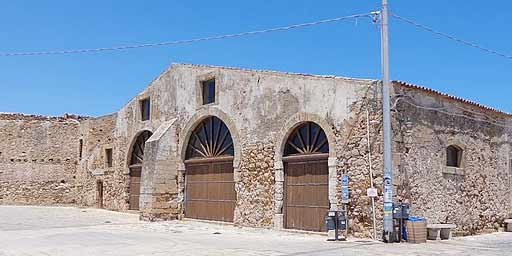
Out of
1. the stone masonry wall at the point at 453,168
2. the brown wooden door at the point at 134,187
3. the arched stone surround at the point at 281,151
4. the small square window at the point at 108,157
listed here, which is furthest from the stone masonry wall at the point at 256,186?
the small square window at the point at 108,157

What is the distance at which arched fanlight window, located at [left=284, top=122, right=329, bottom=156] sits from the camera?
15344 mm

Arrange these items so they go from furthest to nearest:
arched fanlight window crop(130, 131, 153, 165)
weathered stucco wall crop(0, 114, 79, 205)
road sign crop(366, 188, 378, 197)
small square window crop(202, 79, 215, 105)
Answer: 1. weathered stucco wall crop(0, 114, 79, 205)
2. arched fanlight window crop(130, 131, 153, 165)
3. small square window crop(202, 79, 215, 105)
4. road sign crop(366, 188, 378, 197)

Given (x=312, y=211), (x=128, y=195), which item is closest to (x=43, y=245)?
(x=312, y=211)

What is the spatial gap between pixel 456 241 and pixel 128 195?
15.4 meters

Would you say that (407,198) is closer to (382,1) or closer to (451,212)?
(451,212)

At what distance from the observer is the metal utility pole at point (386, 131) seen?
1282 cm

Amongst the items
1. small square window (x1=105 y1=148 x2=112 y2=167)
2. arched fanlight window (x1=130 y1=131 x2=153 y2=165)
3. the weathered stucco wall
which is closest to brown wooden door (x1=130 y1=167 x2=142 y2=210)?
arched fanlight window (x1=130 y1=131 x2=153 y2=165)

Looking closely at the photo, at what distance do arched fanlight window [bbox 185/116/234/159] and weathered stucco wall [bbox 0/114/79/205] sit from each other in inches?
519

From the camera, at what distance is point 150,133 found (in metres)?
23.2

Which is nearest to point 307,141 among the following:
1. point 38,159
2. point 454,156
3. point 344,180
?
point 344,180

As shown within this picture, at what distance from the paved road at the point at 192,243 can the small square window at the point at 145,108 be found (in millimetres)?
7089

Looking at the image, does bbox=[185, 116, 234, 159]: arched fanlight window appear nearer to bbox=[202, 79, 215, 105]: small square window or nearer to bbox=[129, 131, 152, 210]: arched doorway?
bbox=[202, 79, 215, 105]: small square window

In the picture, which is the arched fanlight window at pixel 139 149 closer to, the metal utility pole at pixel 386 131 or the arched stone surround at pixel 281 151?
the arched stone surround at pixel 281 151

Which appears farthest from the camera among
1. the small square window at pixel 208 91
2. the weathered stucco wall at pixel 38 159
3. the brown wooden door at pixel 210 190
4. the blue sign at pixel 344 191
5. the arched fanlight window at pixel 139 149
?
the weathered stucco wall at pixel 38 159
